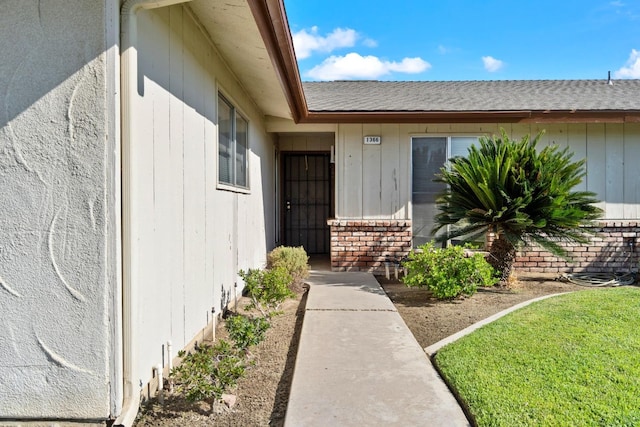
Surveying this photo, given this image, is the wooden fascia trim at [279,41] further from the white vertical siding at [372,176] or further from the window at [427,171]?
the window at [427,171]

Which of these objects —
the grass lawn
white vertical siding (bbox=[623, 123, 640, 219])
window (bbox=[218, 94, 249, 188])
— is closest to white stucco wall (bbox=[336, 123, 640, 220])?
white vertical siding (bbox=[623, 123, 640, 219])

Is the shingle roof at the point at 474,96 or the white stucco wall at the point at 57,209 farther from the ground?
the shingle roof at the point at 474,96

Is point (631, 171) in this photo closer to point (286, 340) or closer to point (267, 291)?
point (267, 291)

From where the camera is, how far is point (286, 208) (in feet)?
34.0

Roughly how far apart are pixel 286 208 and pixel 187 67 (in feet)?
22.7

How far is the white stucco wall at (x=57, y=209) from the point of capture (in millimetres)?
2354

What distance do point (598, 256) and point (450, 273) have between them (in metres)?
3.99

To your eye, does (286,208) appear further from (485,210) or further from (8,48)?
(8,48)

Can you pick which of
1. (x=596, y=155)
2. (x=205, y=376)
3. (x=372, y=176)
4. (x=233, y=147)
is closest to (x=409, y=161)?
(x=372, y=176)

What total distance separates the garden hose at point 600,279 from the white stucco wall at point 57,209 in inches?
266

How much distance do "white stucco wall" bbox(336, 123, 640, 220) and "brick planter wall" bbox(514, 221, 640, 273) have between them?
270 mm

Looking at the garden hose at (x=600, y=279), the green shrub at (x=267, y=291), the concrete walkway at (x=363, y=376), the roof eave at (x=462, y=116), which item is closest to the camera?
the concrete walkway at (x=363, y=376)

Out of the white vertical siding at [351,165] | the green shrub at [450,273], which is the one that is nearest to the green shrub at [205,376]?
the green shrub at [450,273]

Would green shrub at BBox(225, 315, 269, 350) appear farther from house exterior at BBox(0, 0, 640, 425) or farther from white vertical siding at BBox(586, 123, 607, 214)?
white vertical siding at BBox(586, 123, 607, 214)
